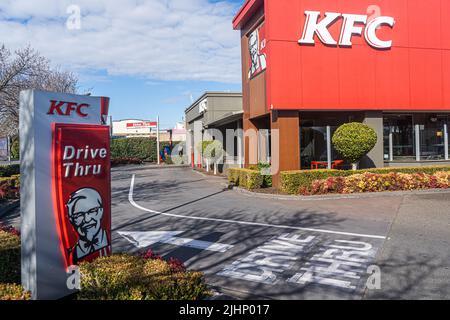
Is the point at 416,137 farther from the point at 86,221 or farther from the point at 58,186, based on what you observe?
the point at 58,186

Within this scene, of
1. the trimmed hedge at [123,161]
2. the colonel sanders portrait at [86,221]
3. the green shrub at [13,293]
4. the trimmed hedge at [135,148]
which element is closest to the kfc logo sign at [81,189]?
the colonel sanders portrait at [86,221]

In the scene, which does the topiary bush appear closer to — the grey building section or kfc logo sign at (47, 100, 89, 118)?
the grey building section

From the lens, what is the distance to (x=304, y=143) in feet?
56.0

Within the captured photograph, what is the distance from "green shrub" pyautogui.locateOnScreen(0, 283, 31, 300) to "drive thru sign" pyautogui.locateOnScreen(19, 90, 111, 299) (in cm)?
18

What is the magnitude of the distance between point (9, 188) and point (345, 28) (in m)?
14.0

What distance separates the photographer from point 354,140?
13.8 m

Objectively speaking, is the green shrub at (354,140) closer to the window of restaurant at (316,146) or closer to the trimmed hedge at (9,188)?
the window of restaurant at (316,146)

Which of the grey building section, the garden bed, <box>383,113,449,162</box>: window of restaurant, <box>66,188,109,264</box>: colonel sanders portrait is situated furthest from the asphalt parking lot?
the grey building section

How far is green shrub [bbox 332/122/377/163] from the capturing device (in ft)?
45.5

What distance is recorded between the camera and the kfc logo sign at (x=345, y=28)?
14578mm

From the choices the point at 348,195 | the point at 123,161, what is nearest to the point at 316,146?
the point at 348,195
